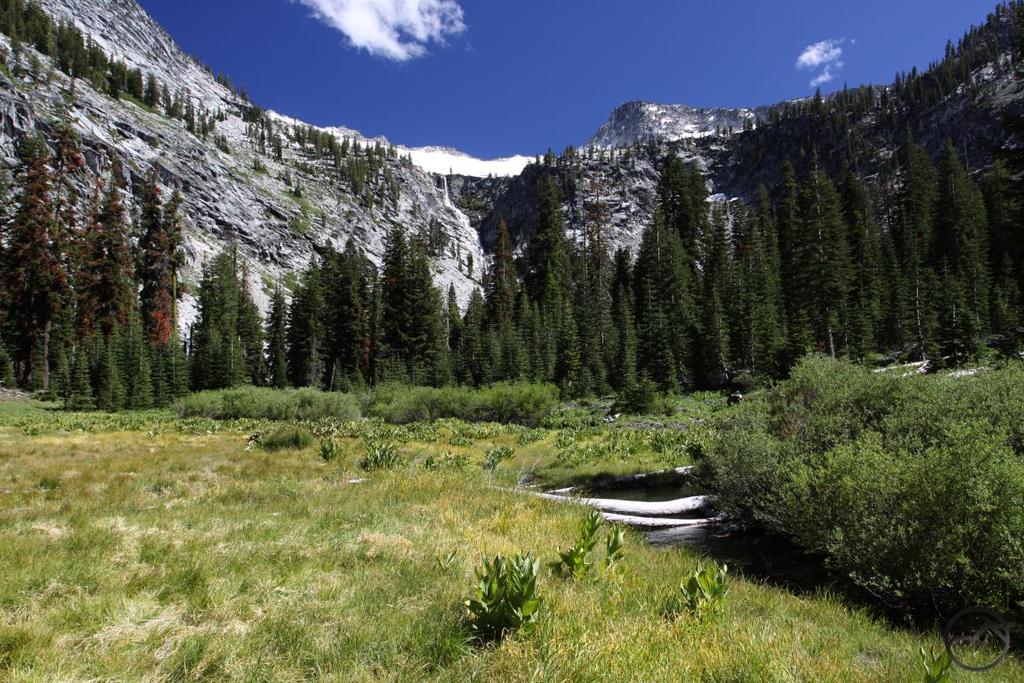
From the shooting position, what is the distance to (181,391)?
5191 centimetres

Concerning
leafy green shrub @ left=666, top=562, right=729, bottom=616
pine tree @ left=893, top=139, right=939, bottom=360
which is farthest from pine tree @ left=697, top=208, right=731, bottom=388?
leafy green shrub @ left=666, top=562, right=729, bottom=616

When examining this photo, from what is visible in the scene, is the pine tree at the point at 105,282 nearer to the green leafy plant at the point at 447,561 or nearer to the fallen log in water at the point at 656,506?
the fallen log in water at the point at 656,506

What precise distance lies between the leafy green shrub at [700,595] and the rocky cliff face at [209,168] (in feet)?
307

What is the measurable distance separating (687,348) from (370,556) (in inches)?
1962

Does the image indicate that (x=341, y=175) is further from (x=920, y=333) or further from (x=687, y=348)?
(x=920, y=333)

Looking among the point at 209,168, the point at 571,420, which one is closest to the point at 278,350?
the point at 571,420

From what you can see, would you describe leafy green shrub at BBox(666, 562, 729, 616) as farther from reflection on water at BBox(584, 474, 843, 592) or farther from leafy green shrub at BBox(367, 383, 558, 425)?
leafy green shrub at BBox(367, 383, 558, 425)

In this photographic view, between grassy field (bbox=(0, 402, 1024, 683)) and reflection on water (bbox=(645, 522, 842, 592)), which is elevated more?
grassy field (bbox=(0, 402, 1024, 683))

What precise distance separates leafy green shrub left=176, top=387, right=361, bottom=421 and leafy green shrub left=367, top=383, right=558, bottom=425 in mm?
3240

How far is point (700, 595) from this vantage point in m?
5.86

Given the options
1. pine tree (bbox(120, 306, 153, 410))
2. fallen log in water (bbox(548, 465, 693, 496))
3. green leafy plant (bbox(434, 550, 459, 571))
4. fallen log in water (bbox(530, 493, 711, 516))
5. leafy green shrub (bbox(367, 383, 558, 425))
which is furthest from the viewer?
pine tree (bbox(120, 306, 153, 410))

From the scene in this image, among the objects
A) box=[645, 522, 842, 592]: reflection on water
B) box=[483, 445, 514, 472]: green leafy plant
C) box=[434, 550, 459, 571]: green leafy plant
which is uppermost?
box=[434, 550, 459, 571]: green leafy plant

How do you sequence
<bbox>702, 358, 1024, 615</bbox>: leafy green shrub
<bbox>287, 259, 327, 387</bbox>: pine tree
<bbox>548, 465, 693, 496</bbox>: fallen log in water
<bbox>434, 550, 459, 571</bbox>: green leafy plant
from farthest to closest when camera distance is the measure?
<bbox>287, 259, 327, 387</bbox>: pine tree < <bbox>548, 465, 693, 496</bbox>: fallen log in water < <bbox>702, 358, 1024, 615</bbox>: leafy green shrub < <bbox>434, 550, 459, 571</bbox>: green leafy plant

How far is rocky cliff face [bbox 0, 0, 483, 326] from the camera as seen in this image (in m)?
93.2
